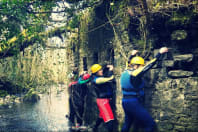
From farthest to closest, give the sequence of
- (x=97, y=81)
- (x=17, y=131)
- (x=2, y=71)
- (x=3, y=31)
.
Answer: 1. (x=2, y=71)
2. (x=3, y=31)
3. (x=17, y=131)
4. (x=97, y=81)

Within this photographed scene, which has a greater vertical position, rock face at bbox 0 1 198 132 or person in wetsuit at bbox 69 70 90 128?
rock face at bbox 0 1 198 132

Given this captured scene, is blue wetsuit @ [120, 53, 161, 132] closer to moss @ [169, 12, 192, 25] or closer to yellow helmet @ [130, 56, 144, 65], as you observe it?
yellow helmet @ [130, 56, 144, 65]

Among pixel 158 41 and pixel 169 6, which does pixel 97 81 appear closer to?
pixel 158 41

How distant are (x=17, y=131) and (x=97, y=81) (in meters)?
3.17

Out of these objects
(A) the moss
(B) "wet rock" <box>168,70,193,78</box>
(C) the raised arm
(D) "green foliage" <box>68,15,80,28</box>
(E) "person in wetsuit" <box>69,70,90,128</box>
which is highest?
(D) "green foliage" <box>68,15,80,28</box>

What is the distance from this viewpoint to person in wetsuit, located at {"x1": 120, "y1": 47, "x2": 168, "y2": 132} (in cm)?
435

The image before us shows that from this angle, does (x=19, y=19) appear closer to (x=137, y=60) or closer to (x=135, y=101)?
(x=137, y=60)

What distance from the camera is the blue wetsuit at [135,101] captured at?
4343mm

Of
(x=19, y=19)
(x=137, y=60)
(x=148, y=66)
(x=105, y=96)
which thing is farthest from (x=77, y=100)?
(x=148, y=66)

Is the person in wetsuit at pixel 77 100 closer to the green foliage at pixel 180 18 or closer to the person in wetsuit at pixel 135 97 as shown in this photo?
the person in wetsuit at pixel 135 97

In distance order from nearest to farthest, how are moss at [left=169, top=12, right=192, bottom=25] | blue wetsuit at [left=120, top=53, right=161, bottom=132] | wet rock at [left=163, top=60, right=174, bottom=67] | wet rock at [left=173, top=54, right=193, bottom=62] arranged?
wet rock at [left=173, top=54, right=193, bottom=62]
moss at [left=169, top=12, right=192, bottom=25]
wet rock at [left=163, top=60, right=174, bottom=67]
blue wetsuit at [left=120, top=53, right=161, bottom=132]

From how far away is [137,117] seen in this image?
4.48 m

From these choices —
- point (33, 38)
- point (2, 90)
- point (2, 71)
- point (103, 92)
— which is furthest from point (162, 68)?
point (2, 71)

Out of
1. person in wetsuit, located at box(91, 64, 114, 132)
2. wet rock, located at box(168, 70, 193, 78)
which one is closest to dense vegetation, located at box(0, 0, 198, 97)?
wet rock, located at box(168, 70, 193, 78)
